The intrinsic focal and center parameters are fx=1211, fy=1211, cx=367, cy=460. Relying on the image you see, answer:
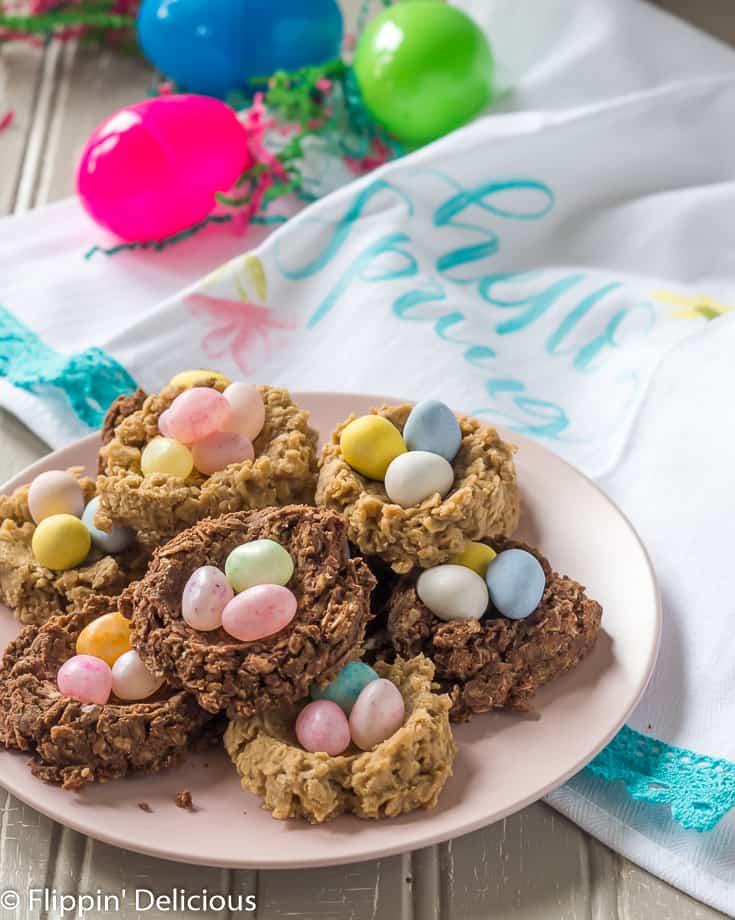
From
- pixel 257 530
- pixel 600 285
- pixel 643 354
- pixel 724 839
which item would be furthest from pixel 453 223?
pixel 724 839

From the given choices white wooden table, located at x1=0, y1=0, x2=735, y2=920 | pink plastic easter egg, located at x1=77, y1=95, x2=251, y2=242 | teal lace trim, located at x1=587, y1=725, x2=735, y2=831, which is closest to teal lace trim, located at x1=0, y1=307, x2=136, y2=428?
pink plastic easter egg, located at x1=77, y1=95, x2=251, y2=242

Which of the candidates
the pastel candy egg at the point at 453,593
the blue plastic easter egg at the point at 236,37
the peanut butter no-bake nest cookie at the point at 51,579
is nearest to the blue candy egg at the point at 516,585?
the pastel candy egg at the point at 453,593

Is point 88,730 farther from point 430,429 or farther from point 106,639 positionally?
point 430,429

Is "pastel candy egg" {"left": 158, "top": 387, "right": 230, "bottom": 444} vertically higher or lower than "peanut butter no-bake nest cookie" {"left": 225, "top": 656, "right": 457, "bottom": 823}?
higher

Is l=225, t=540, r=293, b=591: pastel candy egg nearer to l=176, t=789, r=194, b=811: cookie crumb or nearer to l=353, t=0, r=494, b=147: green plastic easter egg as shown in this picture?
l=176, t=789, r=194, b=811: cookie crumb

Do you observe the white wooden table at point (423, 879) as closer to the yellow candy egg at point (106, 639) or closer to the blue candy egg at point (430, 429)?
the yellow candy egg at point (106, 639)

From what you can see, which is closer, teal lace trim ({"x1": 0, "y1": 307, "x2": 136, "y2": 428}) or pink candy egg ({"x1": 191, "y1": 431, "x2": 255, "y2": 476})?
pink candy egg ({"x1": 191, "y1": 431, "x2": 255, "y2": 476})

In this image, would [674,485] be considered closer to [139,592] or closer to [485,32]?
[139,592]
